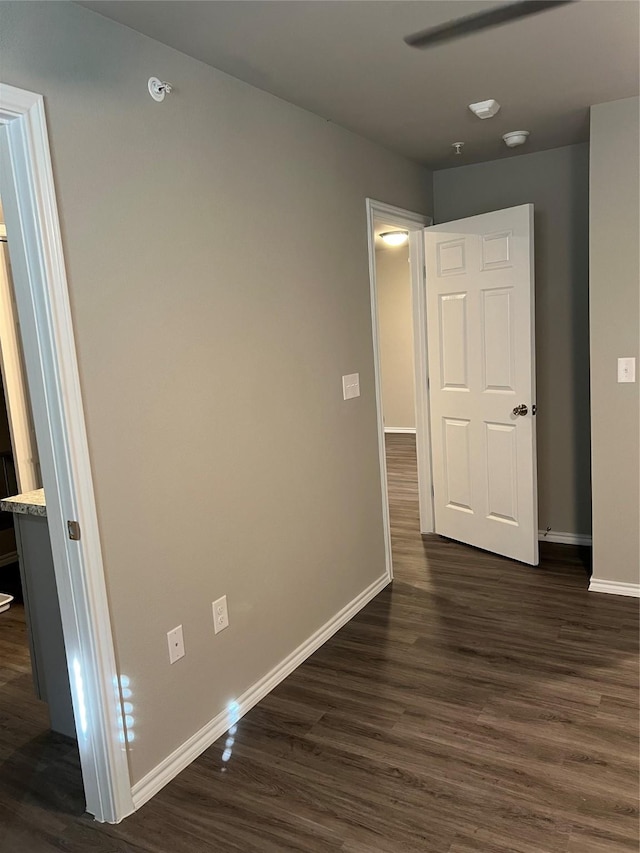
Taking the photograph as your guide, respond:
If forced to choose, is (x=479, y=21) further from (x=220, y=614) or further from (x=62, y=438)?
(x=220, y=614)

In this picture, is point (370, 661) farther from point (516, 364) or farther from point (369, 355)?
point (516, 364)

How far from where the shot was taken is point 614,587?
3412mm

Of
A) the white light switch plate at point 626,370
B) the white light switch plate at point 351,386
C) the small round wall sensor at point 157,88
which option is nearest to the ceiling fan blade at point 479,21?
the small round wall sensor at point 157,88

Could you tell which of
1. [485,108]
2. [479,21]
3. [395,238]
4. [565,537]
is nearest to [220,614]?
[479,21]

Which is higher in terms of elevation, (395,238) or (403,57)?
(395,238)

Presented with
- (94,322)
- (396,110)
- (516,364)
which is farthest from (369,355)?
(94,322)

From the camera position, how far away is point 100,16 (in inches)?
75.9

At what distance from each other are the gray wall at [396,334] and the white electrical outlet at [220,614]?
18.7 ft

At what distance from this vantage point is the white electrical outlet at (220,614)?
2463 mm

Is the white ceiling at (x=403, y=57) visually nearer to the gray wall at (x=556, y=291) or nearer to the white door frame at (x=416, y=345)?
the white door frame at (x=416, y=345)

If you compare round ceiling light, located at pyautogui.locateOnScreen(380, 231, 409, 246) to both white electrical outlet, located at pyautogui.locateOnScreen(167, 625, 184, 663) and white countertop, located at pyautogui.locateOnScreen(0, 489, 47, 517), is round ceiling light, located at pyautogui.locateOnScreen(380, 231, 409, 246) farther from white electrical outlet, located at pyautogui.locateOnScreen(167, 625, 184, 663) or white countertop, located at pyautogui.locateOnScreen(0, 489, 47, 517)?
white electrical outlet, located at pyautogui.locateOnScreen(167, 625, 184, 663)

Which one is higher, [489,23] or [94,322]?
[489,23]

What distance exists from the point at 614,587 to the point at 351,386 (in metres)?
1.72

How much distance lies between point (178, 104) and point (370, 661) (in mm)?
2355
